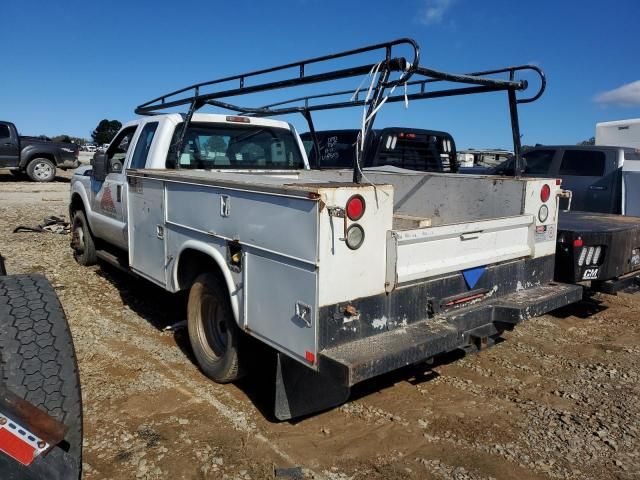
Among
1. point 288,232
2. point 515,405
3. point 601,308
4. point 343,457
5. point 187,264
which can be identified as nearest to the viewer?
point 288,232

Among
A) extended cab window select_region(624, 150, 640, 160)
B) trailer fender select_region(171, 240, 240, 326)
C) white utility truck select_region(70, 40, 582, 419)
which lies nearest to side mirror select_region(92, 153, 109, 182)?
white utility truck select_region(70, 40, 582, 419)

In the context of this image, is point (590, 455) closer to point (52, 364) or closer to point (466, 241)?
point (466, 241)

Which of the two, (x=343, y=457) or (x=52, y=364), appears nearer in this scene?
(x=52, y=364)

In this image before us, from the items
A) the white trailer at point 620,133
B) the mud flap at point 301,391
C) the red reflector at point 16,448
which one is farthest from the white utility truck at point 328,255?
the white trailer at point 620,133

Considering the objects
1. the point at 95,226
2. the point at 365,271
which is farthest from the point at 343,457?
the point at 95,226

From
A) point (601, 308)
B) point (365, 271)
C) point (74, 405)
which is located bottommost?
point (601, 308)

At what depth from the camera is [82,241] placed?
23.4ft

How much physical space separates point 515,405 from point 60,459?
3.02 metres

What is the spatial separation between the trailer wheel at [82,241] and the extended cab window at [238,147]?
245 centimetres

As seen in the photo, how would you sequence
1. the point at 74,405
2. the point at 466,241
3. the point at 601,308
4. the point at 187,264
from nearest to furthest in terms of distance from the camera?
the point at 74,405, the point at 466,241, the point at 187,264, the point at 601,308

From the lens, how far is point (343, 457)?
3.10 metres

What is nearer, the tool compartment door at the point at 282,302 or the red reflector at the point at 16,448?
the red reflector at the point at 16,448

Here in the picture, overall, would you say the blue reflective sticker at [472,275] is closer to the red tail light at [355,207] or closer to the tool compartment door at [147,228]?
the red tail light at [355,207]

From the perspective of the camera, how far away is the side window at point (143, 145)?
519cm
